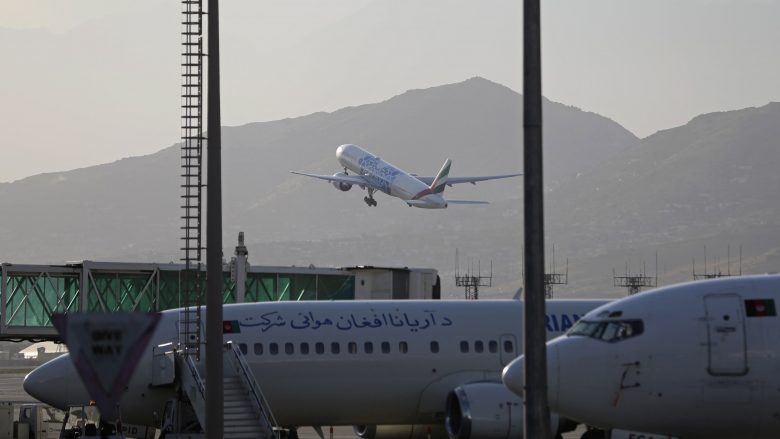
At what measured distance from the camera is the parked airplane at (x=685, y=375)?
22.5 m

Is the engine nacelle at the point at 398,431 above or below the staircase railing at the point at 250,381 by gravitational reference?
below

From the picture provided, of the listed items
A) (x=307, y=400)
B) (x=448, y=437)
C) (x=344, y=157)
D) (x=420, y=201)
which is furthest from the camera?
(x=344, y=157)

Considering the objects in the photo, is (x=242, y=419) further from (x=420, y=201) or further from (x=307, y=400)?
(x=420, y=201)

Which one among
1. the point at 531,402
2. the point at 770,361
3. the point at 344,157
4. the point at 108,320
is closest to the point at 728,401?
the point at 770,361

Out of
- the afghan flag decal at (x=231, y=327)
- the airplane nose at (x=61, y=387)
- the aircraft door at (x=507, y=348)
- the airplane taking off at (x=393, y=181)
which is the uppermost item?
the airplane taking off at (x=393, y=181)

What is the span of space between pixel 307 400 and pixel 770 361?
A: 45.8ft

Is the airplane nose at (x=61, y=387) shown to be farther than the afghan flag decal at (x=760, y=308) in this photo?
Yes

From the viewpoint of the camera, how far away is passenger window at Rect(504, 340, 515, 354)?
35312 millimetres

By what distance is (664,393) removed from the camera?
74.0ft

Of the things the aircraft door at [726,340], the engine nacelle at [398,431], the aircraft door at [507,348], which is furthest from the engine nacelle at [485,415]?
the aircraft door at [726,340]

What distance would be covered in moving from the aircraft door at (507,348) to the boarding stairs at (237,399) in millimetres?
5758

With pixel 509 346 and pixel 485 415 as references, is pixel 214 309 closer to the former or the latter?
pixel 485 415

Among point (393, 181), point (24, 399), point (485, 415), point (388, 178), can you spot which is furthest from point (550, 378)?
point (388, 178)

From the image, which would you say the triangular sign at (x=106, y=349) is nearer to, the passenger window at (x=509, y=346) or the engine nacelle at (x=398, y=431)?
the passenger window at (x=509, y=346)
